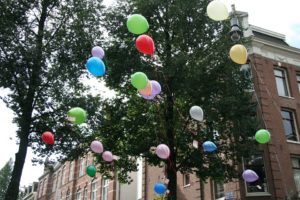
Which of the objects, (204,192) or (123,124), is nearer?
(123,124)

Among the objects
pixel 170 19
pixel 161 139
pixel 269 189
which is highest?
pixel 170 19

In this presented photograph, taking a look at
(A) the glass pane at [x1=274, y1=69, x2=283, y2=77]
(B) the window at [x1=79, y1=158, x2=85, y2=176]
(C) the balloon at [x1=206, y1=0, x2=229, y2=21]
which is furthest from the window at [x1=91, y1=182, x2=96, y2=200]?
(C) the balloon at [x1=206, y1=0, x2=229, y2=21]

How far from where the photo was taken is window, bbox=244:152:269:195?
1975 centimetres

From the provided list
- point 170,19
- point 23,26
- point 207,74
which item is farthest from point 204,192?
point 23,26

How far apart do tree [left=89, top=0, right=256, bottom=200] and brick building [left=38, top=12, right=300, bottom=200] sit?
2320 mm

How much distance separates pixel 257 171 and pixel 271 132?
8.49ft

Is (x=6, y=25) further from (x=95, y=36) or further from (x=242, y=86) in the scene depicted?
(x=242, y=86)

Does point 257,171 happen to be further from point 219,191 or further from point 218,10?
point 218,10

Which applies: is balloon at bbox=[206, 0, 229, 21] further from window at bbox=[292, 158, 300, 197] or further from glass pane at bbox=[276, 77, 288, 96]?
glass pane at bbox=[276, 77, 288, 96]

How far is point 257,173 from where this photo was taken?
20.3m

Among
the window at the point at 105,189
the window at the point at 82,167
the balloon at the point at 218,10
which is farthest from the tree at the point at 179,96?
the window at the point at 82,167

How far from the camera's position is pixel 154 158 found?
53.1ft

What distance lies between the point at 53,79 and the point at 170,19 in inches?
236

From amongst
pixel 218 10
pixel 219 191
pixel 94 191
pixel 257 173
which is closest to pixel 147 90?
pixel 218 10
